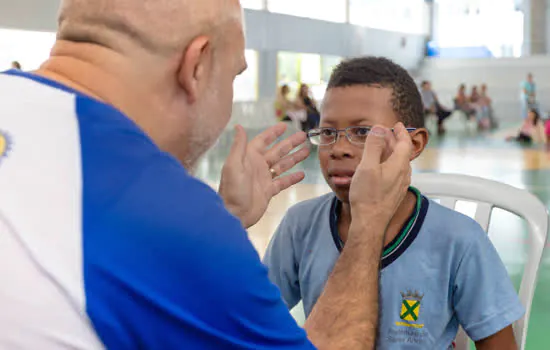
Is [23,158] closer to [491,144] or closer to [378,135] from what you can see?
[378,135]

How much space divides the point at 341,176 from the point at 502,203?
54 centimetres

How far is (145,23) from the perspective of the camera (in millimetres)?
931

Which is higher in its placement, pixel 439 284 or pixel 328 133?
pixel 328 133

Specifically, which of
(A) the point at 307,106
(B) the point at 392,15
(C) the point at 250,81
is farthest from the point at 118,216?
(B) the point at 392,15

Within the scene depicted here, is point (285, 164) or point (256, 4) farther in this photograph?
point (256, 4)

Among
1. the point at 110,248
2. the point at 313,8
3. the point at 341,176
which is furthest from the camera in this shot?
the point at 313,8

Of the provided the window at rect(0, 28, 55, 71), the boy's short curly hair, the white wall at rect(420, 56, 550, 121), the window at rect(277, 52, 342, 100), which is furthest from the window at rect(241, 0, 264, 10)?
the boy's short curly hair

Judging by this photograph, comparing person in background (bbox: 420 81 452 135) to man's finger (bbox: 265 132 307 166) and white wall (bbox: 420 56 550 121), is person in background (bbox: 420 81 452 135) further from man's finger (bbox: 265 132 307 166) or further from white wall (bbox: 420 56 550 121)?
man's finger (bbox: 265 132 307 166)

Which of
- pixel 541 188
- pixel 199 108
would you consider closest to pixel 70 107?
pixel 199 108

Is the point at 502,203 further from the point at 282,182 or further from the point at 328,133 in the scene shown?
the point at 282,182

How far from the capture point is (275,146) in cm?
142

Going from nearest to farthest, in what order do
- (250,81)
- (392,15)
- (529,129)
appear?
(529,129), (250,81), (392,15)

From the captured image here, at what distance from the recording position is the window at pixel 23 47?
12.8m

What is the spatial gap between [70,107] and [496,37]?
30186mm
